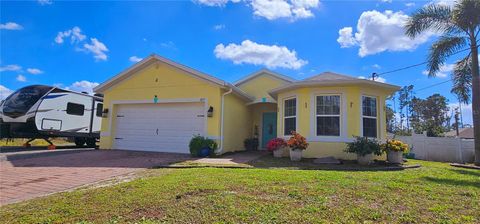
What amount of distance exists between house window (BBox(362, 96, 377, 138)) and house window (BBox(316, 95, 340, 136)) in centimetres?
97

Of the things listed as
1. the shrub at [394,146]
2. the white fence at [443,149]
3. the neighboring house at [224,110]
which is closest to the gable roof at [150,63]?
the neighboring house at [224,110]

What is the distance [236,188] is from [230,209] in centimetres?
122

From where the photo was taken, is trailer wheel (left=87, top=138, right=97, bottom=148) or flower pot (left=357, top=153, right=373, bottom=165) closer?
flower pot (left=357, top=153, right=373, bottom=165)

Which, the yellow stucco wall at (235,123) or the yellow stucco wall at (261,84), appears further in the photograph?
the yellow stucco wall at (261,84)

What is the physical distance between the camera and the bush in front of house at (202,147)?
11.2m

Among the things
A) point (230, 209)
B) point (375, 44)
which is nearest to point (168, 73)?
point (230, 209)

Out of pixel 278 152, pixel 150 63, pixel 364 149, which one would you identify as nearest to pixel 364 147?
pixel 364 149

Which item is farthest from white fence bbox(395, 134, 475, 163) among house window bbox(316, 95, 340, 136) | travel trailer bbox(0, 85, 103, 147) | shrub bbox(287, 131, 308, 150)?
travel trailer bbox(0, 85, 103, 147)

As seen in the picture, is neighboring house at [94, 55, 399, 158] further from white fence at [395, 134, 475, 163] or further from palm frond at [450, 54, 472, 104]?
white fence at [395, 134, 475, 163]

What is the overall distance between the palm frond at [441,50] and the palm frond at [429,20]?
51cm

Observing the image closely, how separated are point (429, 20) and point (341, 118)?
232 inches

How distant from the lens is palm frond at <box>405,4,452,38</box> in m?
11.5

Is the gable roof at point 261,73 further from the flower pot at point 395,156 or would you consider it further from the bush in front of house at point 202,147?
the flower pot at point 395,156

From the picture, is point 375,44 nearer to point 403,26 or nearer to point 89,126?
point 403,26
